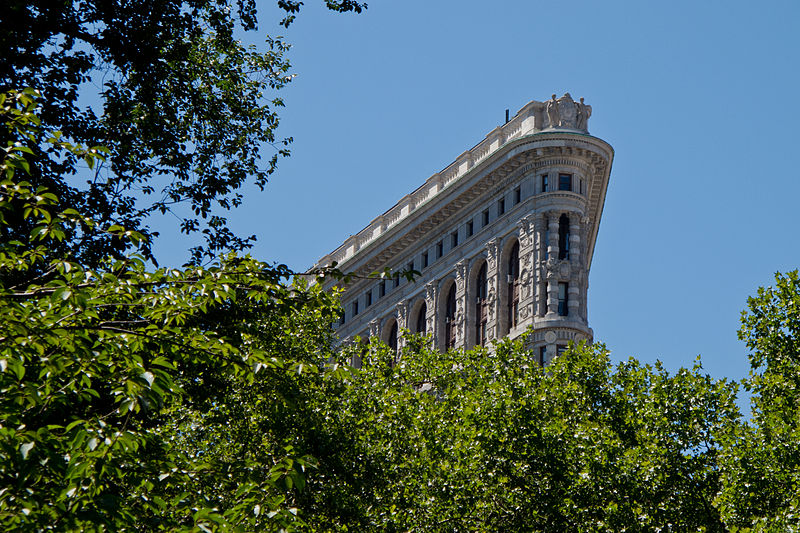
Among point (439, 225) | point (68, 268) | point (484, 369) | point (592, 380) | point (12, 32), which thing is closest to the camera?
point (68, 268)

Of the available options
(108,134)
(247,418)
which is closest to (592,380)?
(247,418)

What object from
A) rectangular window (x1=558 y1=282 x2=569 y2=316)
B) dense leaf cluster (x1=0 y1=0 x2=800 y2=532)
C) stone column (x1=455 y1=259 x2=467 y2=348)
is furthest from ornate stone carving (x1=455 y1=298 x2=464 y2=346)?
dense leaf cluster (x1=0 y1=0 x2=800 y2=532)

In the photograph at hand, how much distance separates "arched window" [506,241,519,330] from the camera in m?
83.4

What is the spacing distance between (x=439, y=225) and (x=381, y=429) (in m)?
58.8

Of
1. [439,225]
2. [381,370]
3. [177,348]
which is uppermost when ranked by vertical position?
[439,225]

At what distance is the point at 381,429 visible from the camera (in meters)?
35.2

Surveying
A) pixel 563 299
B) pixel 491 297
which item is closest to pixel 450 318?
pixel 491 297

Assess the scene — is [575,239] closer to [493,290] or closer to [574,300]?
[574,300]

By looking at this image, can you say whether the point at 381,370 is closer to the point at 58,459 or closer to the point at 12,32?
the point at 12,32

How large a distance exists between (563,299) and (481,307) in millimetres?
8746

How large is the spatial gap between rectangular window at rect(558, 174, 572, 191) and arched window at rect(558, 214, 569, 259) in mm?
2040

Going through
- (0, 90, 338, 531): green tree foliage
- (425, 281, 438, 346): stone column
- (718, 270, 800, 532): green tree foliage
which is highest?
(425, 281, 438, 346): stone column

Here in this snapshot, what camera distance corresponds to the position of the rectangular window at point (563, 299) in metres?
80.1

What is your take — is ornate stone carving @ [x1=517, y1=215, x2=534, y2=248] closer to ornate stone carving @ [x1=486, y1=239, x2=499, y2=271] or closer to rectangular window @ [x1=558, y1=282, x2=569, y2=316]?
ornate stone carving @ [x1=486, y1=239, x2=499, y2=271]
